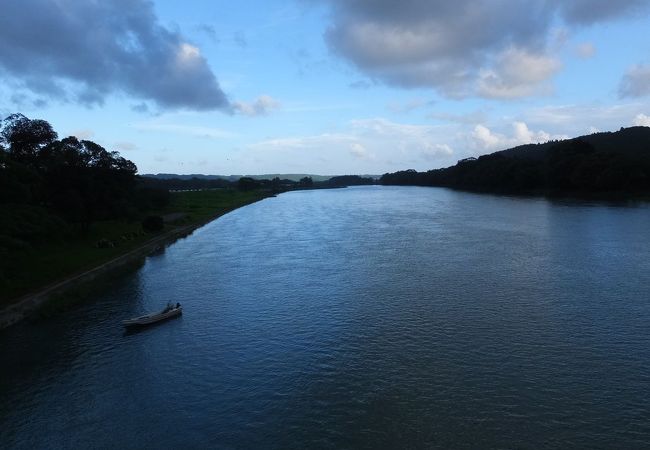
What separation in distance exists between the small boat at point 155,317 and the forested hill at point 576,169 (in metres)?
79.4

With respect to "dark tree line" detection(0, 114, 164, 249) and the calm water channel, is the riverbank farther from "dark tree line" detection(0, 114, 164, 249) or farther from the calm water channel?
"dark tree line" detection(0, 114, 164, 249)

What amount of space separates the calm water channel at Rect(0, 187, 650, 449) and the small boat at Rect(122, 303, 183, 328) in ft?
1.59

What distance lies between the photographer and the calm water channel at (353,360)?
13.1 meters

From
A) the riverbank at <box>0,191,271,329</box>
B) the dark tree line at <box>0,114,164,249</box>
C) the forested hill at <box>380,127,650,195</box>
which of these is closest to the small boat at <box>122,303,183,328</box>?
the riverbank at <box>0,191,271,329</box>

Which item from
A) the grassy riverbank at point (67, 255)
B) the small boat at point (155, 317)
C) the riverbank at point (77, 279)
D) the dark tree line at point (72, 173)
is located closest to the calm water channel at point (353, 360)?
the small boat at point (155, 317)

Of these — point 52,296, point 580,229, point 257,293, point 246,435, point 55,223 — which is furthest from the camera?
point 580,229

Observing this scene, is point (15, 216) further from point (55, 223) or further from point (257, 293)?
point (257, 293)

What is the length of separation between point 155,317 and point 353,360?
970 cm

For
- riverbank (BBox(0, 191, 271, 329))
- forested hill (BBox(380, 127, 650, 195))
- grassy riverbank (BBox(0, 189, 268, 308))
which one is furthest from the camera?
forested hill (BBox(380, 127, 650, 195))

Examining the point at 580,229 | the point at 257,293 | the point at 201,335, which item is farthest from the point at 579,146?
the point at 201,335

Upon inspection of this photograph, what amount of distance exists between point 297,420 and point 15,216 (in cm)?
1388

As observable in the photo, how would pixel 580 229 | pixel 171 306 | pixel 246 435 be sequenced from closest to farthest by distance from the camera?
pixel 246 435 < pixel 171 306 < pixel 580 229

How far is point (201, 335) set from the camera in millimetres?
20609

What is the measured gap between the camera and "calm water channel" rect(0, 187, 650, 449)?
43.0ft
